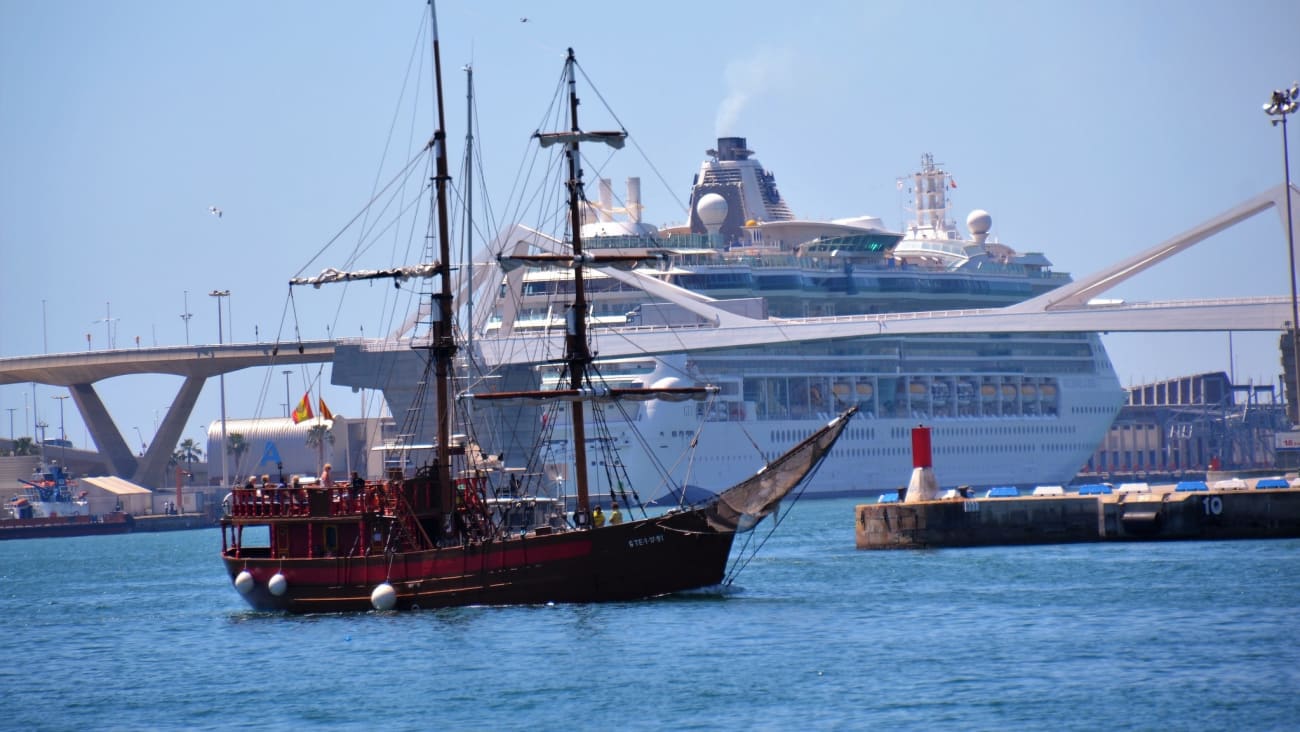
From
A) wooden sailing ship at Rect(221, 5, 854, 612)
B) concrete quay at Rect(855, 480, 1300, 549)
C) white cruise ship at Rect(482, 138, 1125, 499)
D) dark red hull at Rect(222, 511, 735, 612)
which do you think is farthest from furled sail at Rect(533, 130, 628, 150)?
white cruise ship at Rect(482, 138, 1125, 499)

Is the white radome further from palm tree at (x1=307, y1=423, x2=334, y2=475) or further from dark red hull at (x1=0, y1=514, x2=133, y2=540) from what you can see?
dark red hull at (x1=0, y1=514, x2=133, y2=540)

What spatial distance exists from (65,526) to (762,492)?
72691 millimetres

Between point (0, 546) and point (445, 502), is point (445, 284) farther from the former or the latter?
point (0, 546)

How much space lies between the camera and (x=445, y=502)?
130 feet

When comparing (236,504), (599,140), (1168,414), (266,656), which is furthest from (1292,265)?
(1168,414)

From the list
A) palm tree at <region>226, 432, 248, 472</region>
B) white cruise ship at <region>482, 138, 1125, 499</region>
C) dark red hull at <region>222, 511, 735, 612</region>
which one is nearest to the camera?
dark red hull at <region>222, 511, 735, 612</region>

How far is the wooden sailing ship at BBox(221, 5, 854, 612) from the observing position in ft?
124

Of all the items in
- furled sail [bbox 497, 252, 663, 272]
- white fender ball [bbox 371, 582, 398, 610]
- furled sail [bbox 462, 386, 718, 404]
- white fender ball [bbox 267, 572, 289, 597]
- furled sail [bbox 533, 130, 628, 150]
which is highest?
furled sail [bbox 533, 130, 628, 150]

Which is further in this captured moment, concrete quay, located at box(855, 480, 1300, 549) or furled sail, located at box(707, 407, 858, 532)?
concrete quay, located at box(855, 480, 1300, 549)

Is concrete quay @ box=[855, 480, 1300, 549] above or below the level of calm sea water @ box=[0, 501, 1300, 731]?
above

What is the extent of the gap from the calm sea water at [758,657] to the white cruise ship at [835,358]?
43958 millimetres

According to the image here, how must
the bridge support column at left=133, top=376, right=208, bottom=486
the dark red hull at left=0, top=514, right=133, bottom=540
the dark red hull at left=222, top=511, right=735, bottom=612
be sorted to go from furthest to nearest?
the bridge support column at left=133, top=376, right=208, bottom=486 < the dark red hull at left=0, top=514, right=133, bottom=540 < the dark red hull at left=222, top=511, right=735, bottom=612

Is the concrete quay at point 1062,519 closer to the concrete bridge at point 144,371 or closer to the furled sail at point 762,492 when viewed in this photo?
the furled sail at point 762,492

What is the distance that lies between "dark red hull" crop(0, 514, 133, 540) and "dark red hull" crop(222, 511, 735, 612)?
68.8m
